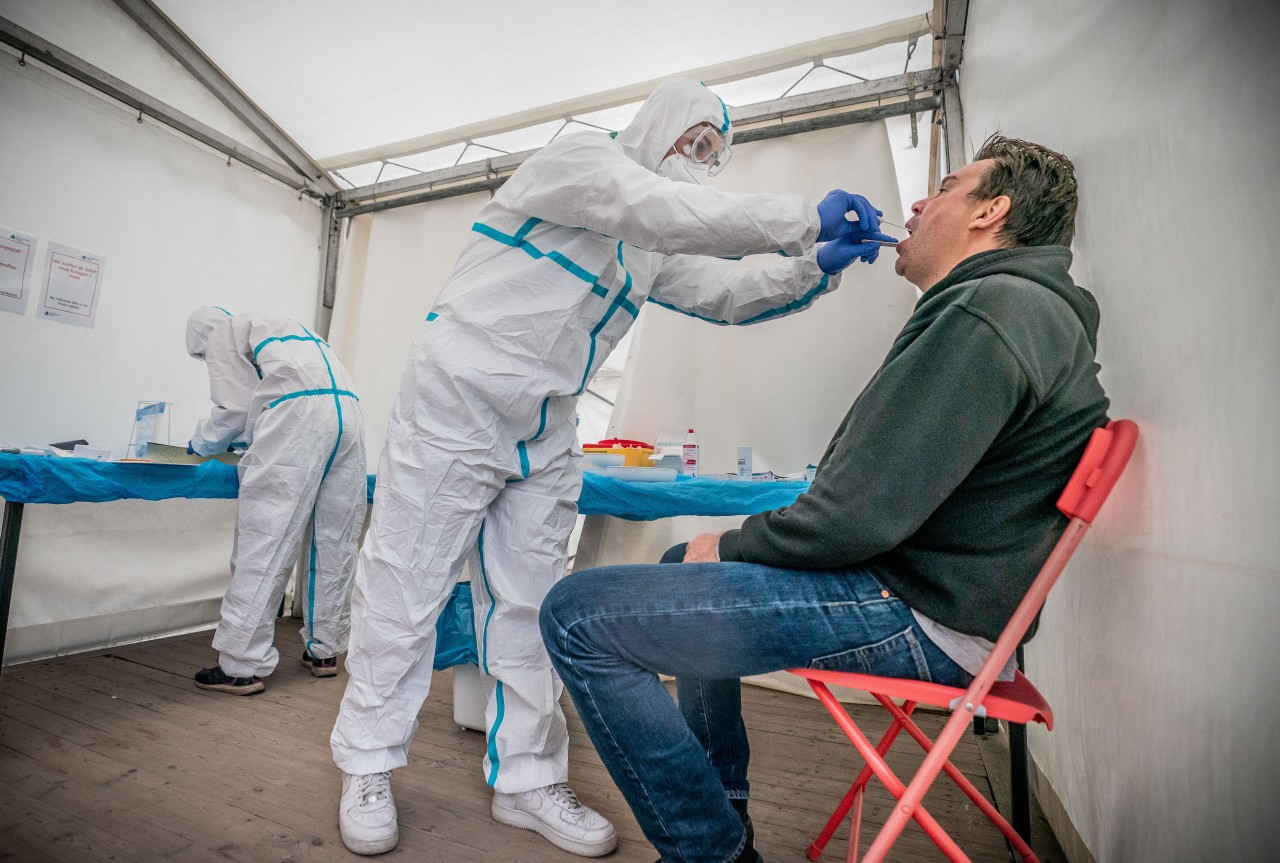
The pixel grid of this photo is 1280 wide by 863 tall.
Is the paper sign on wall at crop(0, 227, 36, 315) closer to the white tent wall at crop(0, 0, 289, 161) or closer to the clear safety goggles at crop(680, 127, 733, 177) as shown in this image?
the white tent wall at crop(0, 0, 289, 161)

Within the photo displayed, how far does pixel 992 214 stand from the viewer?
3.05 ft

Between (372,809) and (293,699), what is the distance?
3.18 ft

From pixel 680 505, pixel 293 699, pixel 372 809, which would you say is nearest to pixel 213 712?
pixel 293 699

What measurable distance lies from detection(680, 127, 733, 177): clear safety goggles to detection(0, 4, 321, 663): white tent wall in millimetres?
2508

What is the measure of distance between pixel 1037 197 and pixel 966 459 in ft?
1.54

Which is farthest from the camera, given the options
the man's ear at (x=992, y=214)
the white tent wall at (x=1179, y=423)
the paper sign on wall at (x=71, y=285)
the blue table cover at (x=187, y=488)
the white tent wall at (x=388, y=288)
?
the white tent wall at (x=388, y=288)

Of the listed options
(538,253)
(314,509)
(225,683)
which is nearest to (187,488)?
(314,509)

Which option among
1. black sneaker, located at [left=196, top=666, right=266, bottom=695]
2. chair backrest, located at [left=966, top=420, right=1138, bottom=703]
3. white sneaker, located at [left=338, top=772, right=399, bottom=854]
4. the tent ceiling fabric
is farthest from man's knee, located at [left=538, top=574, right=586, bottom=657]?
the tent ceiling fabric

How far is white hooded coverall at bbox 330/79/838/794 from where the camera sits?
1.27 m

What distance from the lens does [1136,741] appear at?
770 mm

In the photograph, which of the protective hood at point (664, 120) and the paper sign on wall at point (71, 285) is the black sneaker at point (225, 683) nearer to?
the paper sign on wall at point (71, 285)

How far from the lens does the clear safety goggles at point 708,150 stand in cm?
148

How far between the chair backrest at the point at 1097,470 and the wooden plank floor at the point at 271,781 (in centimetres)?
84

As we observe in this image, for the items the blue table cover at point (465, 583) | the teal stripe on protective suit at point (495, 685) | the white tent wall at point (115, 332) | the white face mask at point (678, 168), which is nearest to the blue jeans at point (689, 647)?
the teal stripe on protective suit at point (495, 685)
